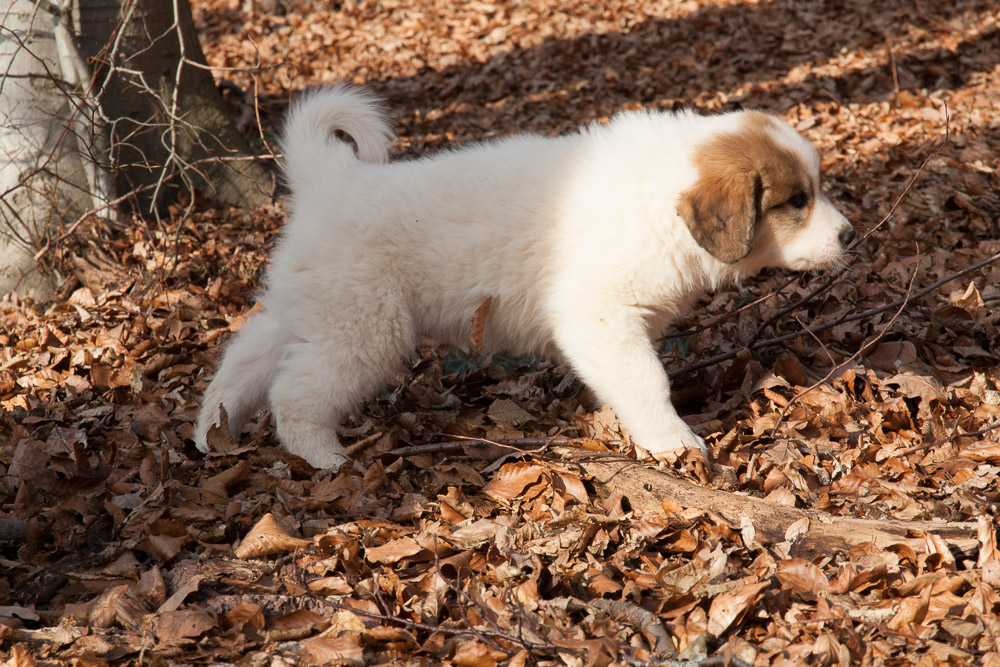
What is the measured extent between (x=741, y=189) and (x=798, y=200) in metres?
0.38

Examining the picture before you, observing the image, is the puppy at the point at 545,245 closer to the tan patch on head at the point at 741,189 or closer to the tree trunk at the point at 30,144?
the tan patch on head at the point at 741,189

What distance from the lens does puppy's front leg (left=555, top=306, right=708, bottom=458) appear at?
3.40 metres

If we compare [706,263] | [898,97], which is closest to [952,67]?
[898,97]

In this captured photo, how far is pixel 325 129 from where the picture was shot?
12.6ft

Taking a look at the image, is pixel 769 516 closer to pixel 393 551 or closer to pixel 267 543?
pixel 393 551

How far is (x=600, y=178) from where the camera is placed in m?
3.55

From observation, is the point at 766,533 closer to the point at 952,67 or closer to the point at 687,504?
the point at 687,504

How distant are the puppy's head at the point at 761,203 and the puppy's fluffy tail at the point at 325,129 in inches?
61.9

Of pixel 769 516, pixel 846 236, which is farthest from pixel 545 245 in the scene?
pixel 769 516

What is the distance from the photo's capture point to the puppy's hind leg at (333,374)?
11.7 ft

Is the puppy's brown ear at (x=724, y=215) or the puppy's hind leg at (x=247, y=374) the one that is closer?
the puppy's brown ear at (x=724, y=215)

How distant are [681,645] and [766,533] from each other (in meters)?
0.63

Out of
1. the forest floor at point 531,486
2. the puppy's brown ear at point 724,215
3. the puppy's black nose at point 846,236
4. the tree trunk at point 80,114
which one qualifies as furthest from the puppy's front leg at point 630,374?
the tree trunk at point 80,114

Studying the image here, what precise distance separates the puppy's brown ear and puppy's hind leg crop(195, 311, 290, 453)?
2060 millimetres
